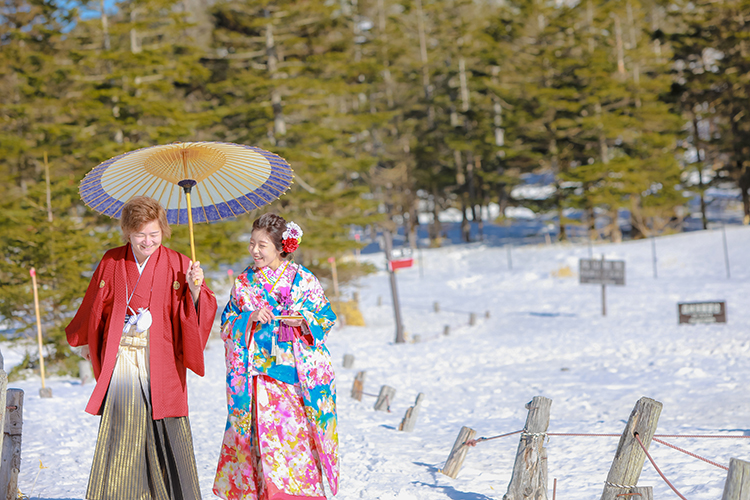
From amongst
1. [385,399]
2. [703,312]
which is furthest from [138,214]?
[703,312]

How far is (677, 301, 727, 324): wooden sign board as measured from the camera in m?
11.8

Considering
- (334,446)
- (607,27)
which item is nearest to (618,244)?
(607,27)

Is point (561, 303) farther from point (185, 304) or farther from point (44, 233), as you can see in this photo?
point (185, 304)

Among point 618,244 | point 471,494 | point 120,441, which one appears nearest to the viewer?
point 120,441

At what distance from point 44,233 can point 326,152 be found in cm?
975

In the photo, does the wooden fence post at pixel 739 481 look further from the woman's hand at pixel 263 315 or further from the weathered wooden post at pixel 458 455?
the weathered wooden post at pixel 458 455

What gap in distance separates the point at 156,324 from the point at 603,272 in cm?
1323

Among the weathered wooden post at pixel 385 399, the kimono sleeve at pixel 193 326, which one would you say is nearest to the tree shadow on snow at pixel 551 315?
the weathered wooden post at pixel 385 399

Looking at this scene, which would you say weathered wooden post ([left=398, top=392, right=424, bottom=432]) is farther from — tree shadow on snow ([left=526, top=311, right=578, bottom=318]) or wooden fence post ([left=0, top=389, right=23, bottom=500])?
tree shadow on snow ([left=526, top=311, right=578, bottom=318])

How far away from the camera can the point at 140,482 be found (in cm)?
337

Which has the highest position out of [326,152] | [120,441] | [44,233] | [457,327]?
[326,152]

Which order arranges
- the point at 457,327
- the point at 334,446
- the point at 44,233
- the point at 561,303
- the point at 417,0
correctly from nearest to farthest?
the point at 334,446, the point at 44,233, the point at 457,327, the point at 561,303, the point at 417,0

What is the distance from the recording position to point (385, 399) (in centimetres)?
776

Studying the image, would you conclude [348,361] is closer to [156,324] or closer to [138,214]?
[156,324]
